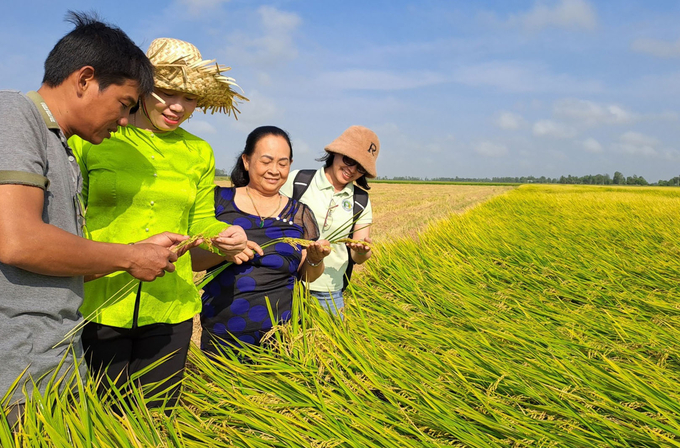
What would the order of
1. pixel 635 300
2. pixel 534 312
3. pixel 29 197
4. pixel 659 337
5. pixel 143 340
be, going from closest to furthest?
pixel 29 197
pixel 143 340
pixel 659 337
pixel 534 312
pixel 635 300

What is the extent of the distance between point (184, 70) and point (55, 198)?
621 mm

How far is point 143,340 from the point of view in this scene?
1.35m

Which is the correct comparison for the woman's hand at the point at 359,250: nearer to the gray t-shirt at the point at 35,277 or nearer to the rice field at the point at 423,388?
the rice field at the point at 423,388

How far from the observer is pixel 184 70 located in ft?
4.37

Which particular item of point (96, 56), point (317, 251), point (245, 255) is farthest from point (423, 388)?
point (96, 56)

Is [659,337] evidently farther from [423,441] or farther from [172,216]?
[172,216]

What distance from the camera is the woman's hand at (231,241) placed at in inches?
53.2

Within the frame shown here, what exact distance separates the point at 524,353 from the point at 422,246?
2.38 meters

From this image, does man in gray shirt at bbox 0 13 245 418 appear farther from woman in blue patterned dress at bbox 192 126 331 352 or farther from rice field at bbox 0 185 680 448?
woman in blue patterned dress at bbox 192 126 331 352

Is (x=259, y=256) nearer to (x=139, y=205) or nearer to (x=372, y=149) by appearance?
(x=139, y=205)

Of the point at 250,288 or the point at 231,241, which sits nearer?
the point at 231,241

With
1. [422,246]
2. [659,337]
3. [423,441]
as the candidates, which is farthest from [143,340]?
[422,246]

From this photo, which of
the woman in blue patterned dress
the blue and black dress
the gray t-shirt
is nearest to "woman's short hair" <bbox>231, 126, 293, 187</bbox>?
the woman in blue patterned dress

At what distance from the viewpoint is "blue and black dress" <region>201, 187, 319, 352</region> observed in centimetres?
159
